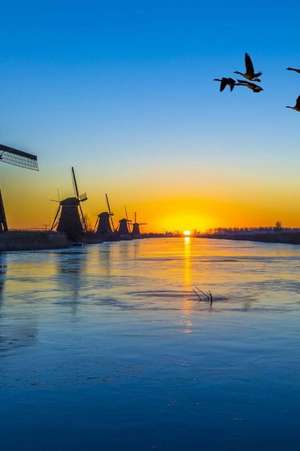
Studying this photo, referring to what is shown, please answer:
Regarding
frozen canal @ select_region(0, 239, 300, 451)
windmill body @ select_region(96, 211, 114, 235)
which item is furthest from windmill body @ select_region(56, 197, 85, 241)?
frozen canal @ select_region(0, 239, 300, 451)

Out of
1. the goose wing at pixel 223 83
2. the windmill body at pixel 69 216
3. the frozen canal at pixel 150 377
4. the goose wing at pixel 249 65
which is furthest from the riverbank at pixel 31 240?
the goose wing at pixel 249 65

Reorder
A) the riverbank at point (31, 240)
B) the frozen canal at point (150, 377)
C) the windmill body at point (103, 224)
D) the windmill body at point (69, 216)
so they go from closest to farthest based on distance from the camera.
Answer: the frozen canal at point (150, 377) < the riverbank at point (31, 240) < the windmill body at point (69, 216) < the windmill body at point (103, 224)

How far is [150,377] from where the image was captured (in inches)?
387

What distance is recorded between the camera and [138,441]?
6.84 m

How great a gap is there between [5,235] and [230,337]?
225 feet

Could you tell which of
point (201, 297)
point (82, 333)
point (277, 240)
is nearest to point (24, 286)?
point (201, 297)

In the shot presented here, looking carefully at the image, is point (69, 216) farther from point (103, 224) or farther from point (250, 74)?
point (250, 74)

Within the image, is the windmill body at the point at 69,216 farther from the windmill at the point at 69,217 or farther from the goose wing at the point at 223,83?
the goose wing at the point at 223,83

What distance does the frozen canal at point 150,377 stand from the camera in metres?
7.09

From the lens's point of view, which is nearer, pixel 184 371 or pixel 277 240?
pixel 184 371

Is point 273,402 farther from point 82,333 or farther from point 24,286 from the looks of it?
point 24,286

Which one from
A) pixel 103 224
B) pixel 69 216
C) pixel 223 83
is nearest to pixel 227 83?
pixel 223 83

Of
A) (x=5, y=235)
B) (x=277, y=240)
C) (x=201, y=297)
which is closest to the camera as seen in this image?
(x=201, y=297)

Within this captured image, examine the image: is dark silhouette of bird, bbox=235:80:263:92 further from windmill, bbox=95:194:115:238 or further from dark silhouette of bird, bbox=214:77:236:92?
windmill, bbox=95:194:115:238
